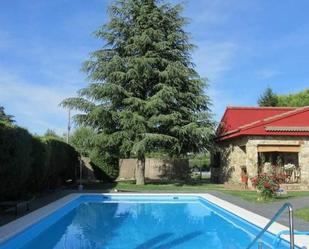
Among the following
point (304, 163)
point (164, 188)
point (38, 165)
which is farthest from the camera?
point (304, 163)

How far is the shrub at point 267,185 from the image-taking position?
60.5 ft

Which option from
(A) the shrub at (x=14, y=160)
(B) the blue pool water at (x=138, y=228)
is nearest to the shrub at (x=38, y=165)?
(A) the shrub at (x=14, y=160)

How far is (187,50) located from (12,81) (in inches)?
550

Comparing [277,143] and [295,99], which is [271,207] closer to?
[277,143]

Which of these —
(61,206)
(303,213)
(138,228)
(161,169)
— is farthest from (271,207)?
(161,169)

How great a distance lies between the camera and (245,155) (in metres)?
29.3

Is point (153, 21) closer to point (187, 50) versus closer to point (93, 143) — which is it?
point (187, 50)

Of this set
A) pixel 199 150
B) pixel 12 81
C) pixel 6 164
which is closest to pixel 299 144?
pixel 199 150

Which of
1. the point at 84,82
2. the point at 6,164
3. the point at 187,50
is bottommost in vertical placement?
the point at 6,164

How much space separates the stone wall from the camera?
117 ft

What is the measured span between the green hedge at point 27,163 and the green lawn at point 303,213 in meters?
9.31

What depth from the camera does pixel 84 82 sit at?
2970cm

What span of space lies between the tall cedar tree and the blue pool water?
25.6 ft

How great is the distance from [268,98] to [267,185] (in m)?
41.1
